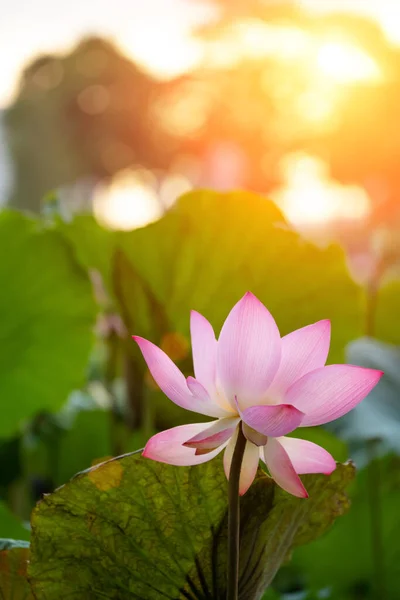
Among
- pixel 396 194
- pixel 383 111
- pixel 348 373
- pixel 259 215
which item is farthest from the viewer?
pixel 383 111

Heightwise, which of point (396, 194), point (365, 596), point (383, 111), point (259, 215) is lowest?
point (365, 596)

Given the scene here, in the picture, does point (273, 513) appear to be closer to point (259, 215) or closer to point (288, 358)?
point (288, 358)

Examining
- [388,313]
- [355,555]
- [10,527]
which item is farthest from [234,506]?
[388,313]

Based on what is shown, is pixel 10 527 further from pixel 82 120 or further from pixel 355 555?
pixel 82 120

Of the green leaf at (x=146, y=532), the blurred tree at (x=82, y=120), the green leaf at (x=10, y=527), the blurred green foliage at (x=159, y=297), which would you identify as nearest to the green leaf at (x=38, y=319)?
the blurred green foliage at (x=159, y=297)

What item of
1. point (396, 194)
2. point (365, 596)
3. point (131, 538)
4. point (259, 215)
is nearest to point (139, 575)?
point (131, 538)

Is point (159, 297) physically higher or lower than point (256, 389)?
higher

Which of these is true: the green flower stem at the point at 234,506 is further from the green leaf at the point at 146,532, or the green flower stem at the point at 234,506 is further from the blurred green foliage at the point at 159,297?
the blurred green foliage at the point at 159,297
